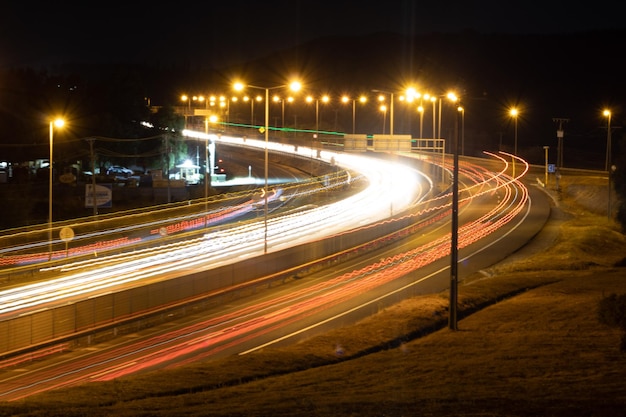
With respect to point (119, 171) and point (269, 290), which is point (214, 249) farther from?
point (119, 171)

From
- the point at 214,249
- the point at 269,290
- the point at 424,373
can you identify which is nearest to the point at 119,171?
the point at 214,249

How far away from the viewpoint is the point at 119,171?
76438 millimetres

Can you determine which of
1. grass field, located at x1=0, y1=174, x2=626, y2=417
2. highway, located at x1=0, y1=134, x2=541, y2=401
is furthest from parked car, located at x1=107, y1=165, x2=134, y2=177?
grass field, located at x1=0, y1=174, x2=626, y2=417

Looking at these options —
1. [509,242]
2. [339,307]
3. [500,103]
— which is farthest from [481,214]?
[500,103]

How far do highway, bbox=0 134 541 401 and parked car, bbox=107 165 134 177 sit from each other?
83.5 ft

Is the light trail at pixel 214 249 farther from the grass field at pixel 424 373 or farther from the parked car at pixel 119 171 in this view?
the parked car at pixel 119 171

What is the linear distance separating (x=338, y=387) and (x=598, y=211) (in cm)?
5193

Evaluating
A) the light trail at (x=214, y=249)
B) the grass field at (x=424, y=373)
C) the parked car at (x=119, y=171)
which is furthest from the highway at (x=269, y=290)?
the parked car at (x=119, y=171)

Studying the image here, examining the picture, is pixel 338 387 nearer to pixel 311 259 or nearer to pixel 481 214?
pixel 311 259

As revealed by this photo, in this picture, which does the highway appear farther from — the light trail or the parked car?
the parked car

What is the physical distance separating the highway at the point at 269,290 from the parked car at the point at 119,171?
83.5 ft

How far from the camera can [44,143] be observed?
68562 mm

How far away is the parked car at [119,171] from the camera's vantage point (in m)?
74.2

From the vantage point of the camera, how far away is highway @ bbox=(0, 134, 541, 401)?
20.5m
